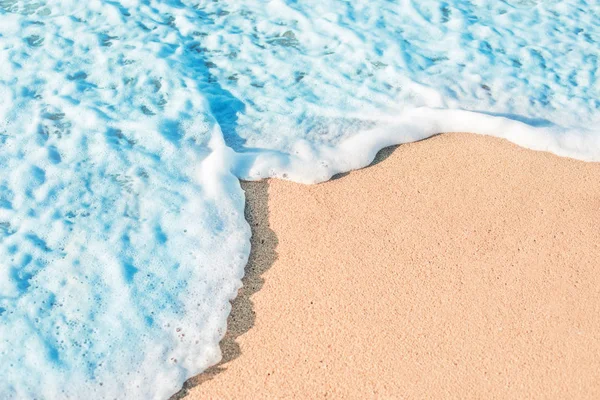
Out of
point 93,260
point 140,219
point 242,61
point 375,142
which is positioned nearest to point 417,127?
point 375,142

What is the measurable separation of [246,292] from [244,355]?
36 cm

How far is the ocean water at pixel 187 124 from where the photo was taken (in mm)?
2836

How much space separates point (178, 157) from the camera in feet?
12.2

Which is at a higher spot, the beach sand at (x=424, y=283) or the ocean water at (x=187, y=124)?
the beach sand at (x=424, y=283)

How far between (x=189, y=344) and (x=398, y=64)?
9.07ft

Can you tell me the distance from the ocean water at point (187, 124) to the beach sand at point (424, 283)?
156mm

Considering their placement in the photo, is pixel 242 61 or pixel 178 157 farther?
pixel 242 61

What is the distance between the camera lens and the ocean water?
9.30 ft

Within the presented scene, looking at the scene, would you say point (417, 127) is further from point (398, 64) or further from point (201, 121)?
point (201, 121)

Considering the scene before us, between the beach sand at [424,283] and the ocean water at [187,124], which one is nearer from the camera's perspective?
the beach sand at [424,283]

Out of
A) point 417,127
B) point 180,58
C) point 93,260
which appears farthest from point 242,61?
point 93,260

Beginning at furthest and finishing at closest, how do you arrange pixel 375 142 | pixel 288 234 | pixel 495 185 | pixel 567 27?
pixel 567 27, pixel 375 142, pixel 495 185, pixel 288 234

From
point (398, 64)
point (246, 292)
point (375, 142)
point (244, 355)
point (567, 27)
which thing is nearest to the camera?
point (244, 355)

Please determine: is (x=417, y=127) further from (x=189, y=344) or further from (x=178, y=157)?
(x=189, y=344)
